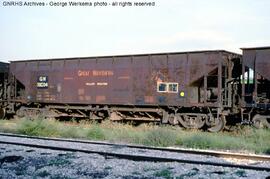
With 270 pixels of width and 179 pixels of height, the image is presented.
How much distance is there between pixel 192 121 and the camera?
16375 mm

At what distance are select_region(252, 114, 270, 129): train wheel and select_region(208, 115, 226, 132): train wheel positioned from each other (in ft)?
4.45

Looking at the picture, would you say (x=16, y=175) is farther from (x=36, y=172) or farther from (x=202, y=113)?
(x=202, y=113)

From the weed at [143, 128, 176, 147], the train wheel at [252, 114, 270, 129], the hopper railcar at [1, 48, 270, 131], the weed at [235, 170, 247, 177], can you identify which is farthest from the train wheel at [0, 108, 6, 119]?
the weed at [235, 170, 247, 177]

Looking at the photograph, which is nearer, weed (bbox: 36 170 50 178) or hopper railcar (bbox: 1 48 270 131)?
weed (bbox: 36 170 50 178)

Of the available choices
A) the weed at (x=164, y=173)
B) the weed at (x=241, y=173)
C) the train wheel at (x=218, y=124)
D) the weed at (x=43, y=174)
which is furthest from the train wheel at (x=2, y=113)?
the weed at (x=241, y=173)

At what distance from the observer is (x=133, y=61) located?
17.8 m

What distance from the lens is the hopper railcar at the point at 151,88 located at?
51.9ft

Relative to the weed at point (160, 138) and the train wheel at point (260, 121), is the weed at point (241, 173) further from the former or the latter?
the train wheel at point (260, 121)

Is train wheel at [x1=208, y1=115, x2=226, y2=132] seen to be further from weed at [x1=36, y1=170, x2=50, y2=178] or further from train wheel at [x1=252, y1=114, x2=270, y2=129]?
weed at [x1=36, y1=170, x2=50, y2=178]

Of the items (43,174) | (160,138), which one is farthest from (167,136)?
(43,174)

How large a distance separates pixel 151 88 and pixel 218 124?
3.25 meters

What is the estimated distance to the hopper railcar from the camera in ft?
51.9

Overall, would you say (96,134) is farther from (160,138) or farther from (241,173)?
(241,173)

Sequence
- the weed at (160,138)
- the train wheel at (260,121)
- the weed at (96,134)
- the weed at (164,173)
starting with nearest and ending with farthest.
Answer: the weed at (164,173), the weed at (160,138), the weed at (96,134), the train wheel at (260,121)
